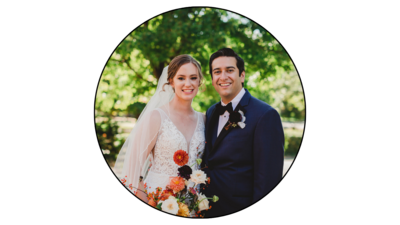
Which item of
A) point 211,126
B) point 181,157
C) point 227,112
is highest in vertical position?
point 227,112

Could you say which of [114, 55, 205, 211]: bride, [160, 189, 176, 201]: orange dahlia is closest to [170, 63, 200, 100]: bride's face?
[114, 55, 205, 211]: bride

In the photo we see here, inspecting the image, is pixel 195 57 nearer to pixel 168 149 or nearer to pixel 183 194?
pixel 168 149

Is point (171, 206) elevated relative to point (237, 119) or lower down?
lower down

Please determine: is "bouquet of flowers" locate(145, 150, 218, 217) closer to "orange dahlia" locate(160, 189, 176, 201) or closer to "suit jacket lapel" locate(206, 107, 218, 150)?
"orange dahlia" locate(160, 189, 176, 201)

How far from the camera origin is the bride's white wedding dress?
9.18 feet

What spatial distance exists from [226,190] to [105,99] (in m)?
2.24

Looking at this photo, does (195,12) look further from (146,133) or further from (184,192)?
(184,192)

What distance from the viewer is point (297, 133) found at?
10.2 ft

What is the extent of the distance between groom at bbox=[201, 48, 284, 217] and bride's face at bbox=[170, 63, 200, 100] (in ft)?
0.69

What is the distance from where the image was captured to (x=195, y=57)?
3230 mm

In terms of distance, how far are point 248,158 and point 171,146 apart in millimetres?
815

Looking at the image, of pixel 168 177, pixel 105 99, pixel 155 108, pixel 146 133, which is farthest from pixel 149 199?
pixel 105 99

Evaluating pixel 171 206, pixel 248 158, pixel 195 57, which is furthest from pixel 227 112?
pixel 171 206

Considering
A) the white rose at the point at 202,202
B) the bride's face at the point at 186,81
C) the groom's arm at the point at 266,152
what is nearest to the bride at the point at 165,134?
the bride's face at the point at 186,81
